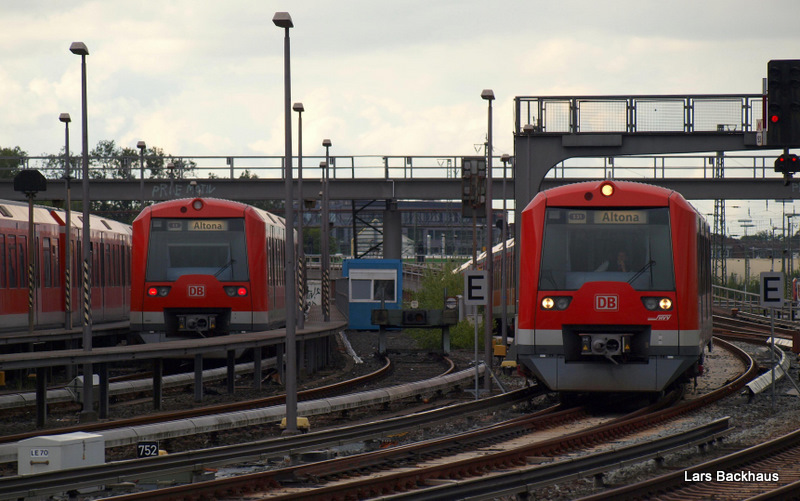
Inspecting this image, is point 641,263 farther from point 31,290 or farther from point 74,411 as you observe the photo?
point 31,290

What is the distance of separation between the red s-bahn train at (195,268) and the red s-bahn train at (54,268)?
125 inches

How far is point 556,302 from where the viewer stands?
52.0ft

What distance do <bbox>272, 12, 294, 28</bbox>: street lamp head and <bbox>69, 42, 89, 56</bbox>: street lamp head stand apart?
5832 mm

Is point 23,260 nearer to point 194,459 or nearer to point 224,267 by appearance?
point 224,267

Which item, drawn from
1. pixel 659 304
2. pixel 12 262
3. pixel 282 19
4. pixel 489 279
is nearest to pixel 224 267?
pixel 12 262

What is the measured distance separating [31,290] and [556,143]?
38.4ft

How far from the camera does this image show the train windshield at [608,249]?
15.8m

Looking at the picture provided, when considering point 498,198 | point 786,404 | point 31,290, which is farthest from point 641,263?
point 498,198

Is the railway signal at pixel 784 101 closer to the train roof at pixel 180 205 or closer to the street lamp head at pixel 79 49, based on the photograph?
the train roof at pixel 180 205

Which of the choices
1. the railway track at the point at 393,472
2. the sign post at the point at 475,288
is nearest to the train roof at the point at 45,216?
the sign post at the point at 475,288

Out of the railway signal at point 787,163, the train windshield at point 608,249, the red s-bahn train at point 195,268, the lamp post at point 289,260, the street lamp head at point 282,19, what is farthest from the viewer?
the red s-bahn train at point 195,268

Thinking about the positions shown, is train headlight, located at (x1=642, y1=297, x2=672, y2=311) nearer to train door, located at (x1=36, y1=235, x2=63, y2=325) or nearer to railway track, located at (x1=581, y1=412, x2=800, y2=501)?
railway track, located at (x1=581, y1=412, x2=800, y2=501)

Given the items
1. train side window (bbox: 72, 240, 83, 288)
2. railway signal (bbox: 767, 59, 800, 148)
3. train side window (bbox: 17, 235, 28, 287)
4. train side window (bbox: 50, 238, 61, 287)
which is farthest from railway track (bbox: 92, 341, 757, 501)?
A: train side window (bbox: 72, 240, 83, 288)

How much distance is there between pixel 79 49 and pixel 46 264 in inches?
330
